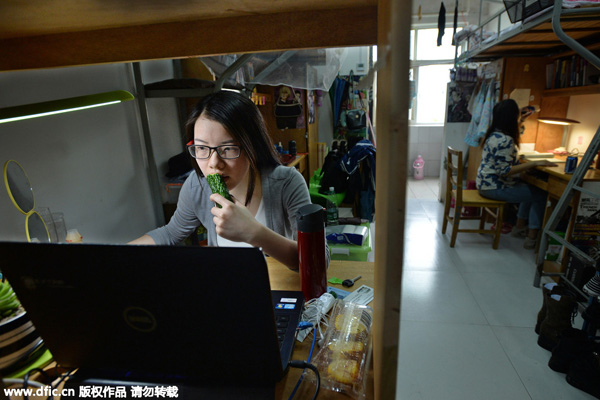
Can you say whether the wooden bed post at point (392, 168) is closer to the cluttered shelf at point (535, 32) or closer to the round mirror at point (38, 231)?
the round mirror at point (38, 231)

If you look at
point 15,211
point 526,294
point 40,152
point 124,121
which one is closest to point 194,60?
point 124,121

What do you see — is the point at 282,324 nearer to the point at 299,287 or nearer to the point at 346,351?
the point at 346,351

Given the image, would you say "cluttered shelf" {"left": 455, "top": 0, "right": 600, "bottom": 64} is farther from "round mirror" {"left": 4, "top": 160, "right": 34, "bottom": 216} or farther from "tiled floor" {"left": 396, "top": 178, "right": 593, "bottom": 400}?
"round mirror" {"left": 4, "top": 160, "right": 34, "bottom": 216}

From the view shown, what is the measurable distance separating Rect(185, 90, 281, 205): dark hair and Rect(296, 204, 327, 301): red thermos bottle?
0.40 meters

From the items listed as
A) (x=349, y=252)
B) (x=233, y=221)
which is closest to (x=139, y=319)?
(x=233, y=221)

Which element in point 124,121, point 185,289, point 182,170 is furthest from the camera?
point 182,170

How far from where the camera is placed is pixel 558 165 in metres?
2.85

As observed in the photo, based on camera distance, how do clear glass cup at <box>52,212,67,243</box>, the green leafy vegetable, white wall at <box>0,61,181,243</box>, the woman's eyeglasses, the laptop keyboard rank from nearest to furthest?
the laptop keyboard → the green leafy vegetable → the woman's eyeglasses → clear glass cup at <box>52,212,67,243</box> → white wall at <box>0,61,181,243</box>

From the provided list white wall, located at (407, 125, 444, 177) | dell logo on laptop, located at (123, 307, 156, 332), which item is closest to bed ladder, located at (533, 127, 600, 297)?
dell logo on laptop, located at (123, 307, 156, 332)

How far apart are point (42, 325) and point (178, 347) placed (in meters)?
0.25

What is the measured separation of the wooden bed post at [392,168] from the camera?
0.95ft

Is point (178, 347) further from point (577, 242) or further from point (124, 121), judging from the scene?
point (577, 242)

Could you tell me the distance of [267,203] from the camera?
1305 mm

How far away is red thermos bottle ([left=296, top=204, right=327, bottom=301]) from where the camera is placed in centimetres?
84
